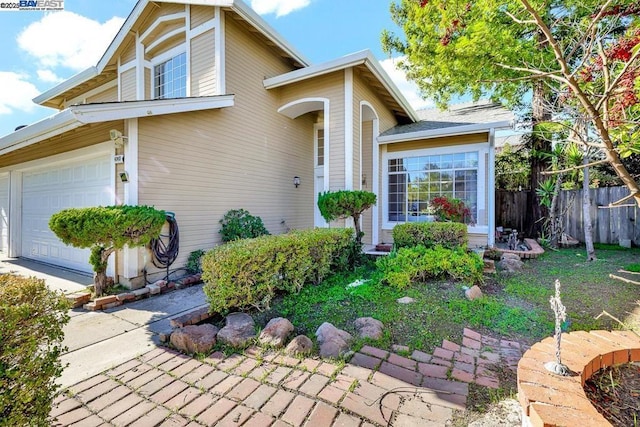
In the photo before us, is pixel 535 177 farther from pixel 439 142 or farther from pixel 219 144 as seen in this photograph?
pixel 219 144

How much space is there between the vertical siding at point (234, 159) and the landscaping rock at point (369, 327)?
446 cm

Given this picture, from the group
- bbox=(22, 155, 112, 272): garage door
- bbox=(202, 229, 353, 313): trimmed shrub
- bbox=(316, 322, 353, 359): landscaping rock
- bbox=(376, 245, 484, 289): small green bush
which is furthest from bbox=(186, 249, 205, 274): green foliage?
bbox=(316, 322, 353, 359): landscaping rock

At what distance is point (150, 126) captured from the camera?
5625 millimetres

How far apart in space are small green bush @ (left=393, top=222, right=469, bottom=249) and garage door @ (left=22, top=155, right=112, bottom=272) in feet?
19.8

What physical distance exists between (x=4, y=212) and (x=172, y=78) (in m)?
6.63

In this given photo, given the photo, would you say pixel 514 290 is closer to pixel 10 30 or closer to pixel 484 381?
pixel 484 381

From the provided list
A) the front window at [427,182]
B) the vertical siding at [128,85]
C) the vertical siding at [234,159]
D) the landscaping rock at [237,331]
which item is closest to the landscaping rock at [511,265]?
the front window at [427,182]

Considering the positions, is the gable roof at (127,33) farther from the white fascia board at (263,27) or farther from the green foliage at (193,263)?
the green foliage at (193,263)

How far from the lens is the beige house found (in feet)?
18.8

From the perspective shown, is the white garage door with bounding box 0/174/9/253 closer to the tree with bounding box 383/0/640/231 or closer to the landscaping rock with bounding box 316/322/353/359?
the landscaping rock with bounding box 316/322/353/359

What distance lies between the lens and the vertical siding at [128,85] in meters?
8.83

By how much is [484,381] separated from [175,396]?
2.52 metres

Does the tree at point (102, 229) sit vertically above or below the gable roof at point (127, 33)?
below

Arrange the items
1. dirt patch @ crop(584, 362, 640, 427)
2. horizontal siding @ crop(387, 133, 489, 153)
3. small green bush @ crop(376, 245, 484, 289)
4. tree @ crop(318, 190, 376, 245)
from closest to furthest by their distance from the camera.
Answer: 1. dirt patch @ crop(584, 362, 640, 427)
2. small green bush @ crop(376, 245, 484, 289)
3. tree @ crop(318, 190, 376, 245)
4. horizontal siding @ crop(387, 133, 489, 153)
